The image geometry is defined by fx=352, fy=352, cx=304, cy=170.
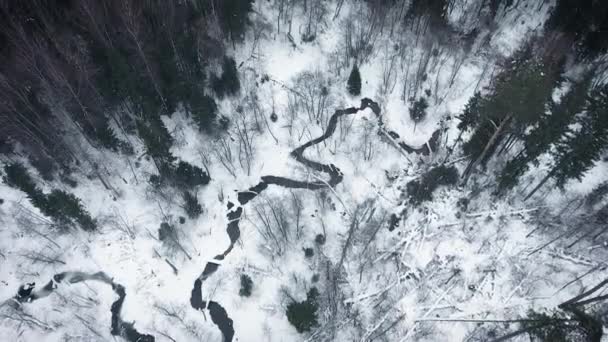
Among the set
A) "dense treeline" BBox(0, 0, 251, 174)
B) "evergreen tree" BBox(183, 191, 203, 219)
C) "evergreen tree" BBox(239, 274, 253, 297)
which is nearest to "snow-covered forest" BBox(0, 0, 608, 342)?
"evergreen tree" BBox(239, 274, 253, 297)

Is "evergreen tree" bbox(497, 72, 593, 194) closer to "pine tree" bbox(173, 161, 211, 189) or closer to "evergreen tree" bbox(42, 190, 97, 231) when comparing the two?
"pine tree" bbox(173, 161, 211, 189)

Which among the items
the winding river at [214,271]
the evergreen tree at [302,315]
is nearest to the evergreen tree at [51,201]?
the winding river at [214,271]

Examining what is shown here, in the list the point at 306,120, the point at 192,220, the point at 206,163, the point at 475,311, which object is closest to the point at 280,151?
the point at 306,120

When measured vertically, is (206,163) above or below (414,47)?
below

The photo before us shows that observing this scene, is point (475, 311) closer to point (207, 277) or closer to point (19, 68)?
point (207, 277)

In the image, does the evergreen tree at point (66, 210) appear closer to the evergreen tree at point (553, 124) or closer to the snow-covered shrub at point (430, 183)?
the snow-covered shrub at point (430, 183)
